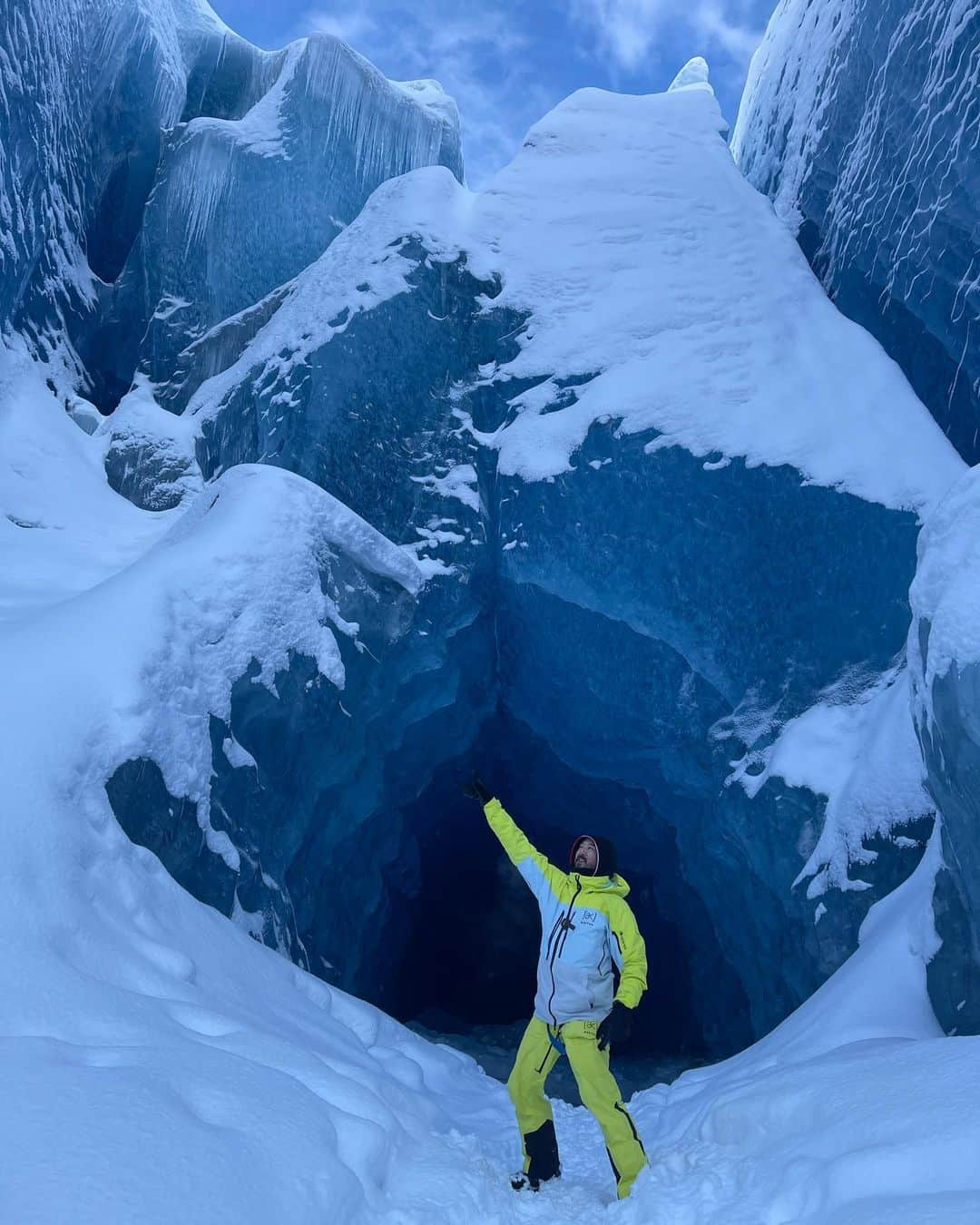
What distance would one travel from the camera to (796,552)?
24.2ft

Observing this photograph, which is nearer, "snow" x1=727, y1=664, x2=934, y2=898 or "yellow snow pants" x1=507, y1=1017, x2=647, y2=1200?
"yellow snow pants" x1=507, y1=1017, x2=647, y2=1200

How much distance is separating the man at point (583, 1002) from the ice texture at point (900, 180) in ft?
17.9

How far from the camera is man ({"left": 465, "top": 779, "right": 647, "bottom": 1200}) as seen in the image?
3.39 m

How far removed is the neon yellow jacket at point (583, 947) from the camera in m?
3.58

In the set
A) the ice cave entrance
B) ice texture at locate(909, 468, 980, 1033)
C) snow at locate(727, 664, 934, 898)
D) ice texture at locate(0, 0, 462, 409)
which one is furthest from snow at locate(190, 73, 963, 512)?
the ice cave entrance

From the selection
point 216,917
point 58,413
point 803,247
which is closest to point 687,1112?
point 216,917

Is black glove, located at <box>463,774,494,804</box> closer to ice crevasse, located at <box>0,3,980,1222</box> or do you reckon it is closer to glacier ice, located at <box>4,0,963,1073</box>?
ice crevasse, located at <box>0,3,980,1222</box>

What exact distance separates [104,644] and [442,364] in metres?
5.18

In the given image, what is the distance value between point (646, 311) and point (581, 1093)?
23.7 feet

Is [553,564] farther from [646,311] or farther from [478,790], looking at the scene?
[478,790]

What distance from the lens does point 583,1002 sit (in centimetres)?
358

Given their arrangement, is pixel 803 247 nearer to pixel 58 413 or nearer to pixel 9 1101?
pixel 58 413

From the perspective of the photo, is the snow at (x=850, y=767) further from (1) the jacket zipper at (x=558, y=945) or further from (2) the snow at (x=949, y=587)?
(1) the jacket zipper at (x=558, y=945)

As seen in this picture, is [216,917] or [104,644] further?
[104,644]
